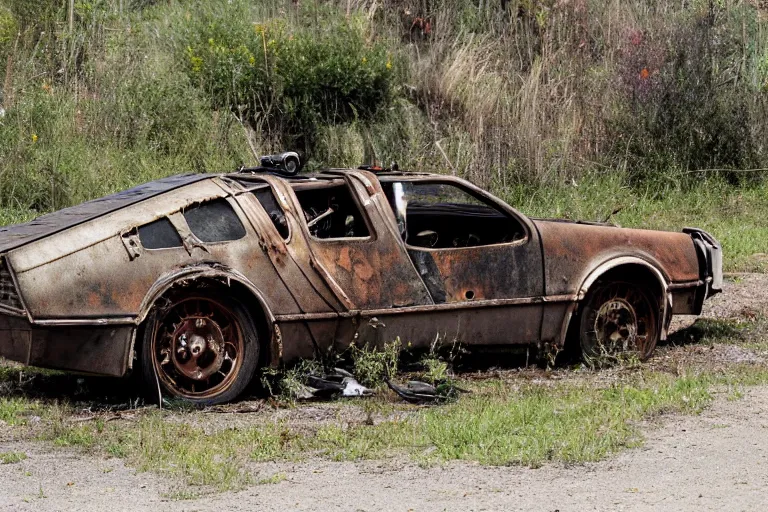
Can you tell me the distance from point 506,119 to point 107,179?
5455 millimetres

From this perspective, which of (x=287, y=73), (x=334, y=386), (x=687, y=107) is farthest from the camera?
(x=687, y=107)

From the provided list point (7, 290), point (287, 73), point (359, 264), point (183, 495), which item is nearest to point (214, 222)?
point (359, 264)

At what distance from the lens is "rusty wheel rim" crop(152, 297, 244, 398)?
7230mm

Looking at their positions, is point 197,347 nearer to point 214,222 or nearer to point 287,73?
point 214,222

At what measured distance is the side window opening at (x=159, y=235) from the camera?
23.5 ft

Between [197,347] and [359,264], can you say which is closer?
[197,347]

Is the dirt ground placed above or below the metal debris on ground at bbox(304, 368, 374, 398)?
above

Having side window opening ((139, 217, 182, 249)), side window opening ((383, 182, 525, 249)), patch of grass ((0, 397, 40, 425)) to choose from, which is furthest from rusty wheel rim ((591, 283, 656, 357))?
patch of grass ((0, 397, 40, 425))

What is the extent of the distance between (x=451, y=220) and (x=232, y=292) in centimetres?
212

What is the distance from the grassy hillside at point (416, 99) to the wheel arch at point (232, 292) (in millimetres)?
6205

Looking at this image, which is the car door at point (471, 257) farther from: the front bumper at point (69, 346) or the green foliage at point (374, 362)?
the front bumper at point (69, 346)

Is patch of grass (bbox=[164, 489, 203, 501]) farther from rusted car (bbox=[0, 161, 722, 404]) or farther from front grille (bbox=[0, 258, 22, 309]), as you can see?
front grille (bbox=[0, 258, 22, 309])

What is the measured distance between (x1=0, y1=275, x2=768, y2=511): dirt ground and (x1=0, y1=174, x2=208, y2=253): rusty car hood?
133cm

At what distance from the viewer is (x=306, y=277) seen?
7.59m
